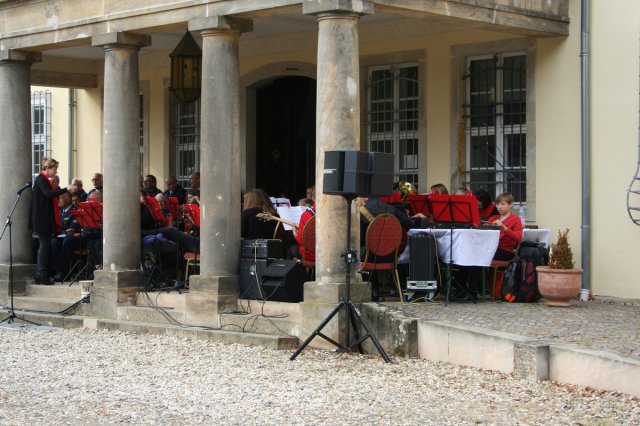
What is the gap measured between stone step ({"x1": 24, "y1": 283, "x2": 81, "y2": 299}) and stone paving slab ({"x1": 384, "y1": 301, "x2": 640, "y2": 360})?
529cm

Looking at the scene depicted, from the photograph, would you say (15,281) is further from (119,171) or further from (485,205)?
(485,205)

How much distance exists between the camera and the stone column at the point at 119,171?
15.3 metres

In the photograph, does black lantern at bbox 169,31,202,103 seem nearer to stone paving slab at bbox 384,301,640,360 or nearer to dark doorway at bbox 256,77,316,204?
dark doorway at bbox 256,77,316,204

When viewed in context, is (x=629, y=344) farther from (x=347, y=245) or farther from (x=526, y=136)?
(x=526, y=136)

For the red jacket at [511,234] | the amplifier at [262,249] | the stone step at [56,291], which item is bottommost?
the stone step at [56,291]

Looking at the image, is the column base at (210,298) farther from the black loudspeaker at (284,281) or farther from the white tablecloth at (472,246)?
the white tablecloth at (472,246)

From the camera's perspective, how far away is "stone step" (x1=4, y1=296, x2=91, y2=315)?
15.8 m

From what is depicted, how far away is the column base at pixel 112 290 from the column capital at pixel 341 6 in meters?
4.64

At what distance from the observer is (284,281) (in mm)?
13633

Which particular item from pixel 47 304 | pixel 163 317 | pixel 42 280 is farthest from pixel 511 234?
pixel 42 280

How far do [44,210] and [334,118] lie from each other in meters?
5.83

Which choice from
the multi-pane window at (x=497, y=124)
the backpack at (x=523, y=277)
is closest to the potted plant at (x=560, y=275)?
the backpack at (x=523, y=277)

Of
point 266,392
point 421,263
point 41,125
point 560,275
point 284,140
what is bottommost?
point 266,392

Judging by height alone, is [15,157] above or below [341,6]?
below
